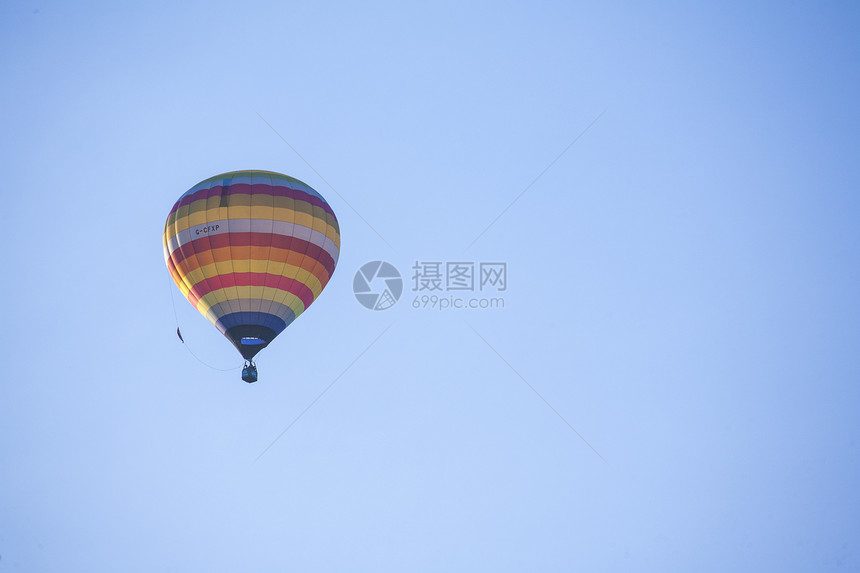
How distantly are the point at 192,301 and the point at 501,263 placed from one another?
11365 millimetres

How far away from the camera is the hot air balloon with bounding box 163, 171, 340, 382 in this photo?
27875 millimetres

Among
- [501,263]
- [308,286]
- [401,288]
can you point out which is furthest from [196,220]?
[501,263]

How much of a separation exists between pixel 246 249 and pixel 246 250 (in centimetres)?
3

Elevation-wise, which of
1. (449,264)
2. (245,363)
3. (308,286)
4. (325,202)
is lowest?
(245,363)

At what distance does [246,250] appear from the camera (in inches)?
1097

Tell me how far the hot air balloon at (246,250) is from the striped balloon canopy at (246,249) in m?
0.03

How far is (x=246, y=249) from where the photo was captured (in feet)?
91.4

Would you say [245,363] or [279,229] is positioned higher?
[279,229]

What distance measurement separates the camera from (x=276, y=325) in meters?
28.8

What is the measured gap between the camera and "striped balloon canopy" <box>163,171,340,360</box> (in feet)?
91.5

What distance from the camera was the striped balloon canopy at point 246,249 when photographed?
27.9 meters

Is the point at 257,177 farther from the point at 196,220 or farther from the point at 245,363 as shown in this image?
the point at 245,363

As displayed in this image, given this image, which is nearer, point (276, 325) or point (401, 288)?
point (276, 325)

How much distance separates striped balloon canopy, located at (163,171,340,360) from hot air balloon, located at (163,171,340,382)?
0.03 m
